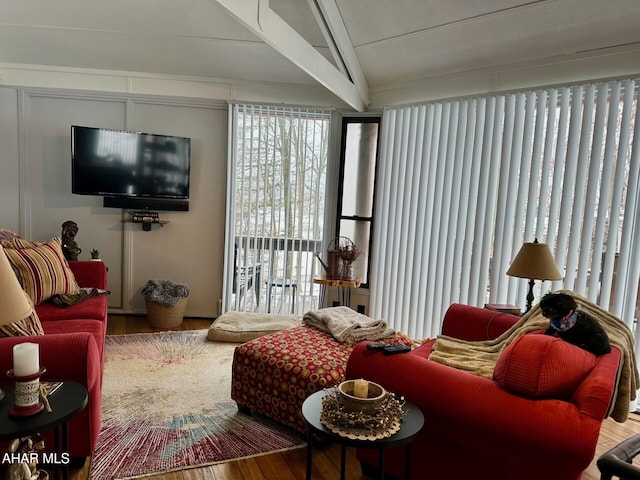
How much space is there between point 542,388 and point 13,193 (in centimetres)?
472

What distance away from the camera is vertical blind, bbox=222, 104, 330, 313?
4.38m

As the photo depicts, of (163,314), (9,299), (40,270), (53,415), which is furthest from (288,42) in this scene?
(163,314)

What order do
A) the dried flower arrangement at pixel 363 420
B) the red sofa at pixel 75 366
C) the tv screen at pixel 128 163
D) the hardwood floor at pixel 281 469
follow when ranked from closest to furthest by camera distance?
the dried flower arrangement at pixel 363 420
the red sofa at pixel 75 366
the hardwood floor at pixel 281 469
the tv screen at pixel 128 163

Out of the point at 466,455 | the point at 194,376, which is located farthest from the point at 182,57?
the point at 466,455

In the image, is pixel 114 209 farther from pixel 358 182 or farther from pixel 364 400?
pixel 364 400

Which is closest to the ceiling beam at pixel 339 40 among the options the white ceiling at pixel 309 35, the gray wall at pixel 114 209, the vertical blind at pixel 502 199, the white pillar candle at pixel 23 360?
the white ceiling at pixel 309 35

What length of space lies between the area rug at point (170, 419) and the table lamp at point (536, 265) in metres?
1.64

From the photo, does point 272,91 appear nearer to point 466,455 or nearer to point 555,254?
point 555,254

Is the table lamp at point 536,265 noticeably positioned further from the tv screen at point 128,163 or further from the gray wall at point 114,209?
the tv screen at point 128,163

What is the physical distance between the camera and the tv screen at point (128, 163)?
409 cm

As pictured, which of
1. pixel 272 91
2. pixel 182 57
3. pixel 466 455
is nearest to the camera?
pixel 466 455

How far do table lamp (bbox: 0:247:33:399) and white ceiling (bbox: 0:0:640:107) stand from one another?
6.10 feet

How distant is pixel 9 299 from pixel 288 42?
7.66 ft

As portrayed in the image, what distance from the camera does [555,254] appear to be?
309cm
